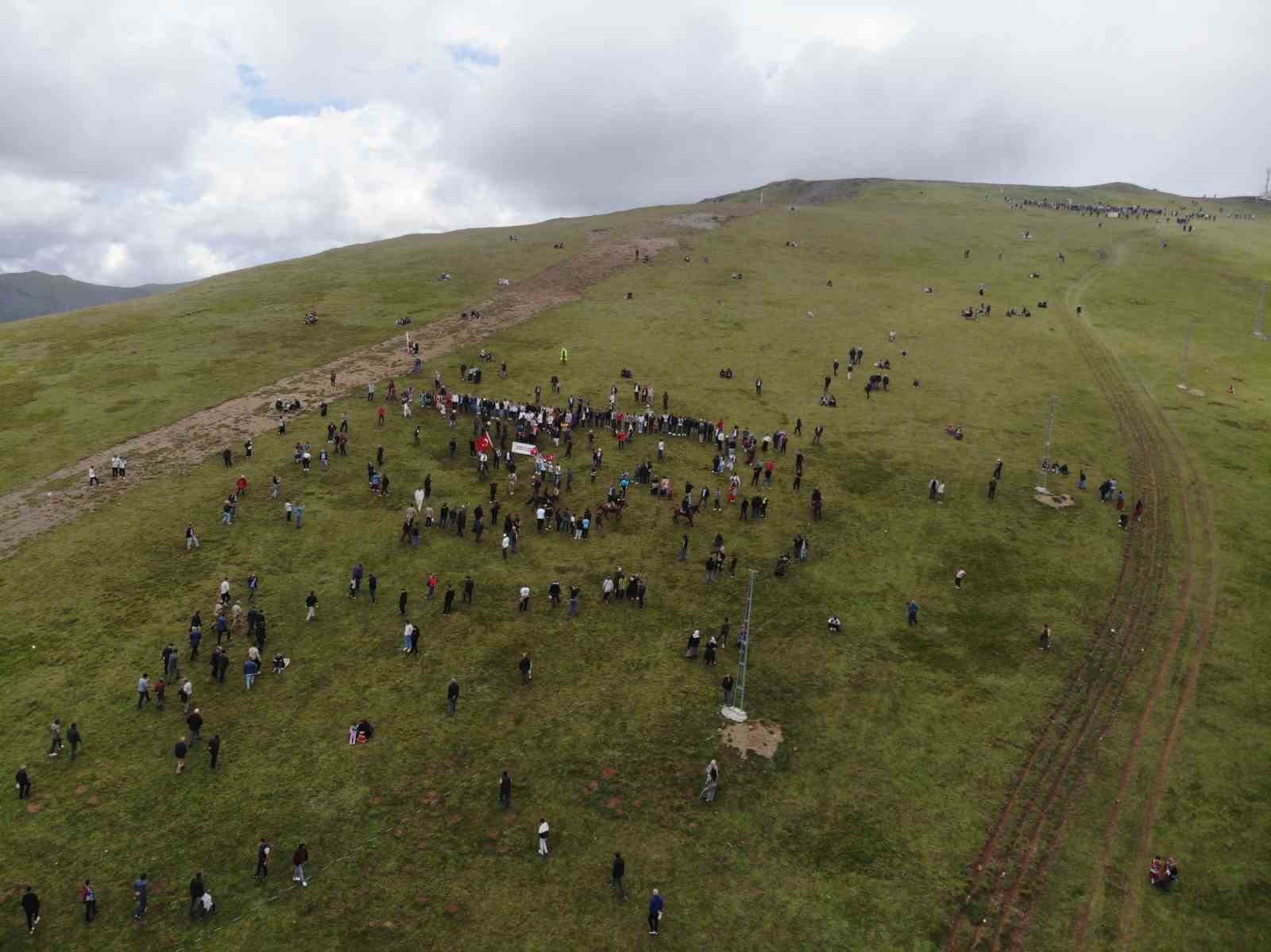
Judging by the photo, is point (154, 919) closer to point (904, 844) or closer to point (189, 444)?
point (904, 844)

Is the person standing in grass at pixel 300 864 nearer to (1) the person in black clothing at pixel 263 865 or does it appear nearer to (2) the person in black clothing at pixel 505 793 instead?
(1) the person in black clothing at pixel 263 865

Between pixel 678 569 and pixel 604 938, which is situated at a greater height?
pixel 678 569

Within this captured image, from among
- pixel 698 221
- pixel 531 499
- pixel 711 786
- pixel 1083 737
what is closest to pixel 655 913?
pixel 711 786

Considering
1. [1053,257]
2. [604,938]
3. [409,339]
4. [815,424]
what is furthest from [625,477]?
[1053,257]

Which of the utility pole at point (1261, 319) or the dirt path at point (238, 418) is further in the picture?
the utility pole at point (1261, 319)

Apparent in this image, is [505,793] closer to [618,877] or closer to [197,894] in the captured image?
[618,877]

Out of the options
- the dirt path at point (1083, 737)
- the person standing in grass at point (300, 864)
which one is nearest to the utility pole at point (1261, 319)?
the dirt path at point (1083, 737)
